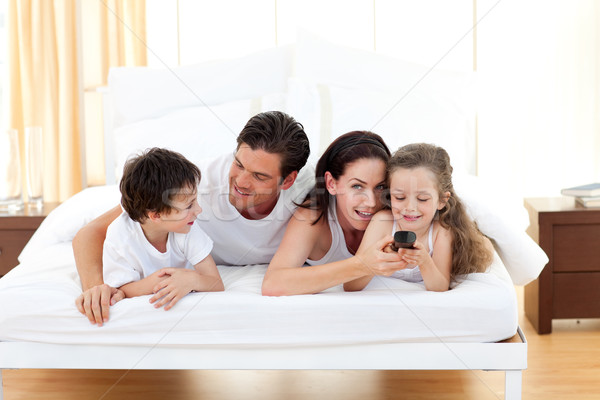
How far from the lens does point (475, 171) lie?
283 cm

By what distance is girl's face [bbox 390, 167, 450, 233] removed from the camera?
161 cm

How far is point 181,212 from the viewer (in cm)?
163

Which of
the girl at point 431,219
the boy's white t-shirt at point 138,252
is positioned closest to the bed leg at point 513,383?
the girl at point 431,219

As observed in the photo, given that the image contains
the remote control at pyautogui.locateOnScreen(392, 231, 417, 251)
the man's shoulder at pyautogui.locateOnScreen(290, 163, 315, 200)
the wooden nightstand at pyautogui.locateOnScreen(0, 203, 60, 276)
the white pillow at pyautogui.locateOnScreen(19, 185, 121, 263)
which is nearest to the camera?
the remote control at pyautogui.locateOnScreen(392, 231, 417, 251)

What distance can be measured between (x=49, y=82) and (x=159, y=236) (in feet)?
5.09

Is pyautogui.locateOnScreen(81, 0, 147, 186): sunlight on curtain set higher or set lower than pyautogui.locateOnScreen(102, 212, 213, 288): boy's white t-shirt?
higher

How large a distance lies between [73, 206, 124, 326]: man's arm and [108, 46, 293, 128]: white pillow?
885 mm

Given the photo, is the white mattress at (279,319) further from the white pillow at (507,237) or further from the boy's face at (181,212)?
the white pillow at (507,237)

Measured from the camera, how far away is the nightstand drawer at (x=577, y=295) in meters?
2.29

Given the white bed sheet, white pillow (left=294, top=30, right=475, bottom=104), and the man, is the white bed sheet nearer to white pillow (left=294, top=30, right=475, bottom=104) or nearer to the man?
the man

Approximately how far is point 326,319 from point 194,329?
12.1 inches

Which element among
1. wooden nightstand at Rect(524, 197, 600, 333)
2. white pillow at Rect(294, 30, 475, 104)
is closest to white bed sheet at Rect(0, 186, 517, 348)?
wooden nightstand at Rect(524, 197, 600, 333)

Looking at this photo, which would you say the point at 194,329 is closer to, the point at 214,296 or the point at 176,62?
the point at 214,296

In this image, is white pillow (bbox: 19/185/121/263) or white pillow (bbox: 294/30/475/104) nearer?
white pillow (bbox: 19/185/121/263)
